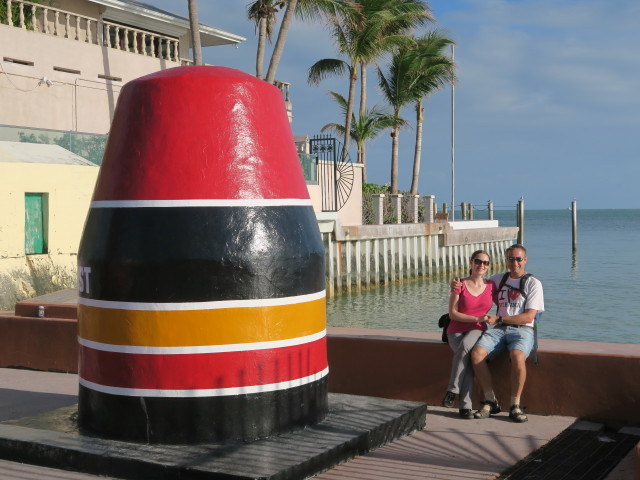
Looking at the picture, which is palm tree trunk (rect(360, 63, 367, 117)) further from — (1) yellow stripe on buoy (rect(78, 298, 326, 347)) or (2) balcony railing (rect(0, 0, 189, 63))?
(1) yellow stripe on buoy (rect(78, 298, 326, 347))

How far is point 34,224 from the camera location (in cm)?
1622

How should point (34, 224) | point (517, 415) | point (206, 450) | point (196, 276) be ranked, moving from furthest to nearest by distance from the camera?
point (34, 224)
point (517, 415)
point (196, 276)
point (206, 450)

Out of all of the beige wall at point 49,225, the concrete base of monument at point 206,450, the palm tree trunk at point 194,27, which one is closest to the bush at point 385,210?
the palm tree trunk at point 194,27

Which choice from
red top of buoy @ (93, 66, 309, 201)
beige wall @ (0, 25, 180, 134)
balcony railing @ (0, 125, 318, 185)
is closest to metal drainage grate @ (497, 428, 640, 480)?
red top of buoy @ (93, 66, 309, 201)

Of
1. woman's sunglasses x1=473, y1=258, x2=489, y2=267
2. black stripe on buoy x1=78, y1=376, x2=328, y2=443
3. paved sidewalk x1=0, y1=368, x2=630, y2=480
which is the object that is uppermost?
woman's sunglasses x1=473, y1=258, x2=489, y2=267

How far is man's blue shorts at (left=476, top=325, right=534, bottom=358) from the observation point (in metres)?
7.19

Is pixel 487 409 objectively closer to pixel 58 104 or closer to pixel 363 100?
pixel 58 104

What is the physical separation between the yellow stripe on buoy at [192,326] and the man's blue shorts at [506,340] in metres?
1.89

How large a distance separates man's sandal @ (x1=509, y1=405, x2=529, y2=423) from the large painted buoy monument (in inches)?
67.2

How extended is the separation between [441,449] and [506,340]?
1333 mm

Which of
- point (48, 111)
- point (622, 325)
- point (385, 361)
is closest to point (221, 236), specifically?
point (385, 361)

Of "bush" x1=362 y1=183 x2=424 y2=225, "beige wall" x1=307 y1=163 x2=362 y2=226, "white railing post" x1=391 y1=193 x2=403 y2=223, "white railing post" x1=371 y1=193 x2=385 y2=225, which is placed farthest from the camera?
"white railing post" x1=391 y1=193 x2=403 y2=223

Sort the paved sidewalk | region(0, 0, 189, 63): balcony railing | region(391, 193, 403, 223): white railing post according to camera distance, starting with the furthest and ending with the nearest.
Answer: region(391, 193, 403, 223): white railing post < region(0, 0, 189, 63): balcony railing < the paved sidewalk

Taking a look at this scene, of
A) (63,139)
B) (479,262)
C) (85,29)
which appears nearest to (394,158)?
(85,29)
